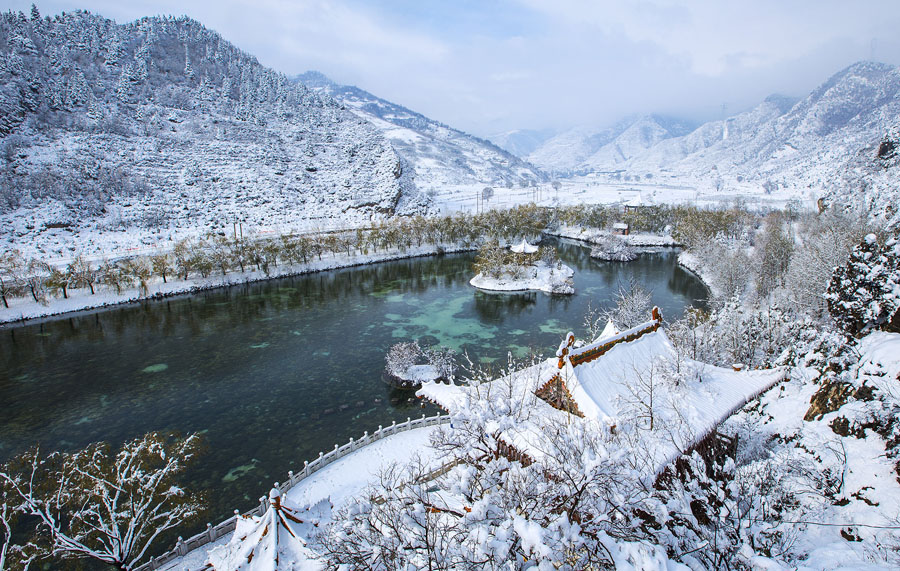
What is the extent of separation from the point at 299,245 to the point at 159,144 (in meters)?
65.8

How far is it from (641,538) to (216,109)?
14768 cm

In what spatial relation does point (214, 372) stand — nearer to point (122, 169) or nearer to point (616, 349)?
point (616, 349)

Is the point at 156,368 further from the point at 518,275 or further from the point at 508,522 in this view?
the point at 518,275

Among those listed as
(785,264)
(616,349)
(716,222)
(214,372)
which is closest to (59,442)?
(214,372)

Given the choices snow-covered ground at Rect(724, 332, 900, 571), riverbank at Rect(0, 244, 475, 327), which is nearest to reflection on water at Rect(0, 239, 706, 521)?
riverbank at Rect(0, 244, 475, 327)

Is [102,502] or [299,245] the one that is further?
[299,245]

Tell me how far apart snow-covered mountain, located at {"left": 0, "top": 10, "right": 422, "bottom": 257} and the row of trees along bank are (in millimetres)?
15945

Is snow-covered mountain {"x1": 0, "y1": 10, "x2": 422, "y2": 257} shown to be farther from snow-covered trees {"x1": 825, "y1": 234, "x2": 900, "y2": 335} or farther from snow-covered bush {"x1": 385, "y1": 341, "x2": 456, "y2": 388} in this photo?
snow-covered trees {"x1": 825, "y1": 234, "x2": 900, "y2": 335}

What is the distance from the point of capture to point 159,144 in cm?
→ 10244

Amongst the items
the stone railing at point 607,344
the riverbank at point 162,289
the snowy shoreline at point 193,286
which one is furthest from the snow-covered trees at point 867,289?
the riverbank at point 162,289

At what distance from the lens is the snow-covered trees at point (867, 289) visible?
13.6 metres

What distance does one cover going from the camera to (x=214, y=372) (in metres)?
32.9

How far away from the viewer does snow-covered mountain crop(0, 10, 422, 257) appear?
75688 millimetres

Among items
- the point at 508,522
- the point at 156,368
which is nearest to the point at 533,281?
the point at 156,368
